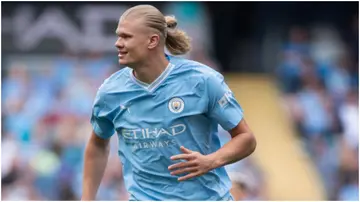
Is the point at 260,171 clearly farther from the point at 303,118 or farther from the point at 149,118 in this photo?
the point at 149,118

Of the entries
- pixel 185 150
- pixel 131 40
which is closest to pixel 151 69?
pixel 131 40

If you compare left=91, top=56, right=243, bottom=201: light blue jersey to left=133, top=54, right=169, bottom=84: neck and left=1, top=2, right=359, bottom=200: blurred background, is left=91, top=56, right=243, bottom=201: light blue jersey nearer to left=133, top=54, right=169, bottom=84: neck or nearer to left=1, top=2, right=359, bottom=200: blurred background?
left=133, top=54, right=169, bottom=84: neck

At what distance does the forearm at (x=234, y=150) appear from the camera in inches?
222

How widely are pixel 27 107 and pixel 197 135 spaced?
8105 mm

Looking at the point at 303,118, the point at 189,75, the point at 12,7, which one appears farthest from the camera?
the point at 12,7

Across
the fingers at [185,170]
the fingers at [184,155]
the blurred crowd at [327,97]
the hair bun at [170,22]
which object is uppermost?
the hair bun at [170,22]

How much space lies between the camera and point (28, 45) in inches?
617

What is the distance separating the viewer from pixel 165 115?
5781 mm

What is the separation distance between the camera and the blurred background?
12758 mm

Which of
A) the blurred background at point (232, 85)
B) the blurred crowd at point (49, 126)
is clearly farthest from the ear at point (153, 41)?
the blurred crowd at point (49, 126)

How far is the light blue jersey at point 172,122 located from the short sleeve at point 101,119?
7cm

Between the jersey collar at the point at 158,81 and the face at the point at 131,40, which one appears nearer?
the face at the point at 131,40

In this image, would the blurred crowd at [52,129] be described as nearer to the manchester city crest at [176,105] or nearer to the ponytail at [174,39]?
the ponytail at [174,39]

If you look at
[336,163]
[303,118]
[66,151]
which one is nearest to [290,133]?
[303,118]
